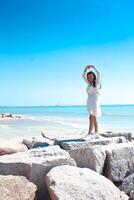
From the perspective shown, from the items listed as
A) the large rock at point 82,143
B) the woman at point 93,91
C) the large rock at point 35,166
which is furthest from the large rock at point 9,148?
the woman at point 93,91

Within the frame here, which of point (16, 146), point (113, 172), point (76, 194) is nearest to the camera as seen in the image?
point (76, 194)

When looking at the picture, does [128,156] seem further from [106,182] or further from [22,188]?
[22,188]

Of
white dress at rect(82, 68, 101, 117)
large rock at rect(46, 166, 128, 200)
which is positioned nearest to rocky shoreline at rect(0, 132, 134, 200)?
large rock at rect(46, 166, 128, 200)

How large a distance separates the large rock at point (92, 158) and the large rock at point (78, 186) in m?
0.57

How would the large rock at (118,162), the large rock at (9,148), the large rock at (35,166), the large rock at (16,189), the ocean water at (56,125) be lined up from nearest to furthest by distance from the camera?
1. the large rock at (16,189)
2. the large rock at (35,166)
3. the large rock at (118,162)
4. the large rock at (9,148)
5. the ocean water at (56,125)

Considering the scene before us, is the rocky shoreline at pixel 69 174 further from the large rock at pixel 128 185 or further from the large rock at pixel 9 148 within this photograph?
the large rock at pixel 9 148

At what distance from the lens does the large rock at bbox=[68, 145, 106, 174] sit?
4.83m

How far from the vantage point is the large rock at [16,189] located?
3723mm

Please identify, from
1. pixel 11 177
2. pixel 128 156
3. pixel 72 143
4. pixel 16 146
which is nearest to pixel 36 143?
pixel 16 146

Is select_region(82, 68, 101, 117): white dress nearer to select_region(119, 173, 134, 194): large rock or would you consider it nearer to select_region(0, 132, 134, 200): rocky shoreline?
select_region(0, 132, 134, 200): rocky shoreline

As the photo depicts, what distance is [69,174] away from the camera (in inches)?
163

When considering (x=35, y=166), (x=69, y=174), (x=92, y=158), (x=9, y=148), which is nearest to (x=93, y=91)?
(x=9, y=148)

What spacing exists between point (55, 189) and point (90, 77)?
4.06 m

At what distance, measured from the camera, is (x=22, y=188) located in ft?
12.7
